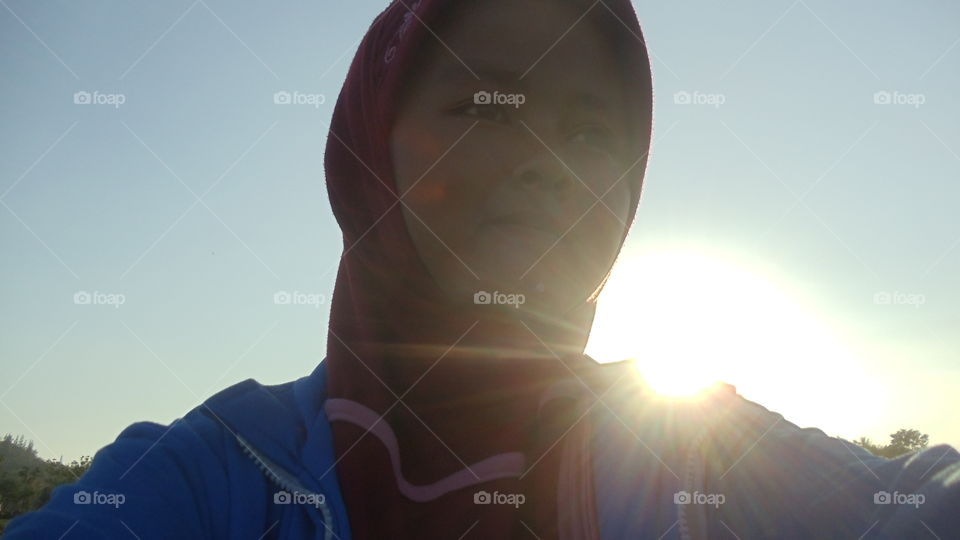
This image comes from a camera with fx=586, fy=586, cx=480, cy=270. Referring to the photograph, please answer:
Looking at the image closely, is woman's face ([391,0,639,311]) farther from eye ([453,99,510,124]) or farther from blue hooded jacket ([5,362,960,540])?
blue hooded jacket ([5,362,960,540])

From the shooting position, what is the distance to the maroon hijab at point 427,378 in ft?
5.02

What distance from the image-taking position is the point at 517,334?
1807mm

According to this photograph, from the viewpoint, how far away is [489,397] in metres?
1.77

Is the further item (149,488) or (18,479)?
(18,479)

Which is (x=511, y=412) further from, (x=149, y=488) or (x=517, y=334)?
(x=149, y=488)

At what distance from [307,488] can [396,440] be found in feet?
0.95

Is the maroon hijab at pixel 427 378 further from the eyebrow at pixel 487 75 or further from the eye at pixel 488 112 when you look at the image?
the eye at pixel 488 112

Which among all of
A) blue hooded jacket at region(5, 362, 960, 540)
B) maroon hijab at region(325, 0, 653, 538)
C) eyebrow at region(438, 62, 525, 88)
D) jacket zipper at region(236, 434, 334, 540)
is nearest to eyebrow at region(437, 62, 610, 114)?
eyebrow at region(438, 62, 525, 88)

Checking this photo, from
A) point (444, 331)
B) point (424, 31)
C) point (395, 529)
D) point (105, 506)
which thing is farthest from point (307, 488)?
point (424, 31)

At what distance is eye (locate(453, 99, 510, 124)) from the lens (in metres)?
1.59

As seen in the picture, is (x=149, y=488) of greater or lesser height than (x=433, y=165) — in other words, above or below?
below

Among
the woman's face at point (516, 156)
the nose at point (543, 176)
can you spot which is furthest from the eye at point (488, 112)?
the nose at point (543, 176)

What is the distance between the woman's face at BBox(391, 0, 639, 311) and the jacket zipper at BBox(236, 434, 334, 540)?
64 cm

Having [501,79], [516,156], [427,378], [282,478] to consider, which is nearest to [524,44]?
[501,79]
